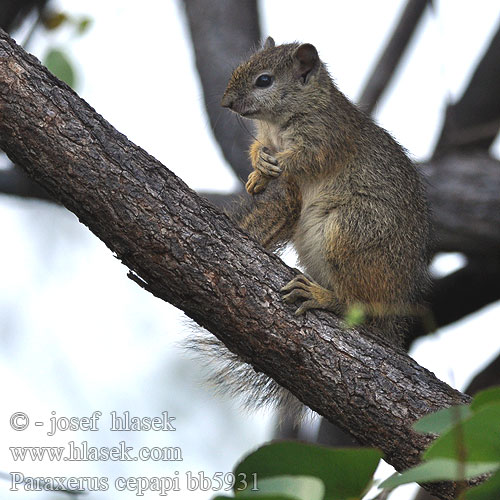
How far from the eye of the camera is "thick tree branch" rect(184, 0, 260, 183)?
4199 mm

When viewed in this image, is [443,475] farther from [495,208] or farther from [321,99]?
[495,208]

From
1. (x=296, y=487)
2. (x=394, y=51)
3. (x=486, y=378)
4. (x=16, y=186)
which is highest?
(x=394, y=51)

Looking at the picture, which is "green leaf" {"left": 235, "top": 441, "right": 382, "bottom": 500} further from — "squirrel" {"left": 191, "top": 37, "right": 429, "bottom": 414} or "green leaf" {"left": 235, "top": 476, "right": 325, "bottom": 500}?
"squirrel" {"left": 191, "top": 37, "right": 429, "bottom": 414}

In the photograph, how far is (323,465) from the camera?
909mm

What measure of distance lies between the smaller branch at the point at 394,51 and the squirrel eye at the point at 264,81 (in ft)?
6.04

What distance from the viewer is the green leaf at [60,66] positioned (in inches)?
82.1

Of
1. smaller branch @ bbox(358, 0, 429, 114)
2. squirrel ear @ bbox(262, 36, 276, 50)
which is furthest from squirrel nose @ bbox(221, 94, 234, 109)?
smaller branch @ bbox(358, 0, 429, 114)

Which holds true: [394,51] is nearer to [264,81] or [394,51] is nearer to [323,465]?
[264,81]

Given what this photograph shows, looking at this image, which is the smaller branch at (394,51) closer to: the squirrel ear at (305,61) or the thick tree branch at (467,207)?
the thick tree branch at (467,207)

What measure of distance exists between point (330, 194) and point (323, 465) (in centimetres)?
205

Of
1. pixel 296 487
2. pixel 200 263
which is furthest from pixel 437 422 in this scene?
pixel 200 263

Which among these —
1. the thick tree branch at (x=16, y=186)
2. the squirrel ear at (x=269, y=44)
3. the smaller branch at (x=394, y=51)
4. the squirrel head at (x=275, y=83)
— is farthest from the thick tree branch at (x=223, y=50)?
the thick tree branch at (x=16, y=186)

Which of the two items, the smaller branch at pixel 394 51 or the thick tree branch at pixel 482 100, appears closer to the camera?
the thick tree branch at pixel 482 100

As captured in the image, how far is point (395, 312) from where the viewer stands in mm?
2758
